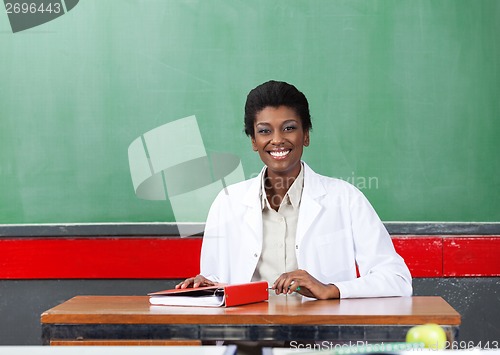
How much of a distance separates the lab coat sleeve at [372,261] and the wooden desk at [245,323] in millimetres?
254

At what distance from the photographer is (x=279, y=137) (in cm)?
295

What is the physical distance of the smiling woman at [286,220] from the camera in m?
2.91

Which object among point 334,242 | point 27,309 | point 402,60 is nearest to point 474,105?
point 402,60

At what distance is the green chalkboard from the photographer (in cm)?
340

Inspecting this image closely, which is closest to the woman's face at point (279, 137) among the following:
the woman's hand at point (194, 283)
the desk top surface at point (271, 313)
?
the woman's hand at point (194, 283)

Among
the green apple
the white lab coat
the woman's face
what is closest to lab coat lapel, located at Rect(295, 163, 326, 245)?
the white lab coat

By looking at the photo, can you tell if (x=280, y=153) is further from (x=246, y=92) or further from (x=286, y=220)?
(x=246, y=92)

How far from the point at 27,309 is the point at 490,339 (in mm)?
2203

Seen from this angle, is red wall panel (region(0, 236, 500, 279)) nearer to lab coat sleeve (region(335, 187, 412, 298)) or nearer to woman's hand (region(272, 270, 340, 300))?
lab coat sleeve (region(335, 187, 412, 298))

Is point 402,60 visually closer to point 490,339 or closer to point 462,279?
point 462,279

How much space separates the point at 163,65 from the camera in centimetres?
348

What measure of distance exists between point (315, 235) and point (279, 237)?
14 cm

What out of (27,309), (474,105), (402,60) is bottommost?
(27,309)

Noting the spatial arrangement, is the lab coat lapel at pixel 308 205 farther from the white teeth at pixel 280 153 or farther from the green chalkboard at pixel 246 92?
the green chalkboard at pixel 246 92
